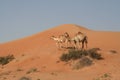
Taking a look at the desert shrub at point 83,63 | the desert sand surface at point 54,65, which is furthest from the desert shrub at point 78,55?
the desert shrub at point 83,63

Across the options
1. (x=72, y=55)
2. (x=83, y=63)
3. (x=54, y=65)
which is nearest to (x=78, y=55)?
(x=72, y=55)

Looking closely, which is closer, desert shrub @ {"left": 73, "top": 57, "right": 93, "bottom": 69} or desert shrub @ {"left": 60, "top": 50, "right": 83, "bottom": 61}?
desert shrub @ {"left": 73, "top": 57, "right": 93, "bottom": 69}

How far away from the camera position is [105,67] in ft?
81.1

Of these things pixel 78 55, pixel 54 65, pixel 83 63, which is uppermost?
pixel 78 55

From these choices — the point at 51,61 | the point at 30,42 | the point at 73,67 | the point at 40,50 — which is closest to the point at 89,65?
the point at 73,67

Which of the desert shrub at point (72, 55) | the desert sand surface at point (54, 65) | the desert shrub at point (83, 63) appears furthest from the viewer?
the desert shrub at point (72, 55)

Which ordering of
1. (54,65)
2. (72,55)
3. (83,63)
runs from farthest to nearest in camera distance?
1. (54,65)
2. (72,55)
3. (83,63)

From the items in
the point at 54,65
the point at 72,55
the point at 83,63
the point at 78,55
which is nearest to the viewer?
the point at 83,63

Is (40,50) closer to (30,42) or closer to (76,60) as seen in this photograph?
(76,60)

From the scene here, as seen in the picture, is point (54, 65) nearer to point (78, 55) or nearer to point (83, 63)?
point (78, 55)

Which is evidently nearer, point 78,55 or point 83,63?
point 83,63

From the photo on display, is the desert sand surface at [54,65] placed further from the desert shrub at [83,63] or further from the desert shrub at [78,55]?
the desert shrub at [78,55]

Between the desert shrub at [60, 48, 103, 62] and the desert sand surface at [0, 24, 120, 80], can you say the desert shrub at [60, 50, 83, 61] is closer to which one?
the desert shrub at [60, 48, 103, 62]

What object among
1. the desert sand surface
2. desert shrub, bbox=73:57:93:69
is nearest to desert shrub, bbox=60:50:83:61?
the desert sand surface
